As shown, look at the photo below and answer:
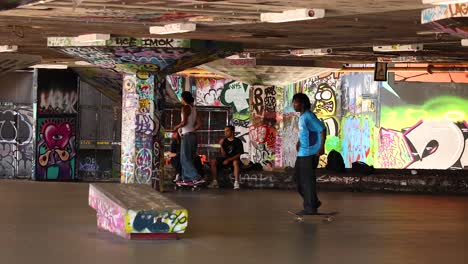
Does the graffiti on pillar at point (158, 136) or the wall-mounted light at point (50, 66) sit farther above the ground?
the wall-mounted light at point (50, 66)

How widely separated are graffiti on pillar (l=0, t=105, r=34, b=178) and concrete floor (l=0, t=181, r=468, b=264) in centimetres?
1231

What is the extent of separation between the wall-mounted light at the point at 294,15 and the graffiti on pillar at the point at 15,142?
1811cm

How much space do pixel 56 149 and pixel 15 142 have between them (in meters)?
1.38

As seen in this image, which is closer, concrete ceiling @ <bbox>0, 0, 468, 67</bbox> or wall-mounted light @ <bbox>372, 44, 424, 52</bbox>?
concrete ceiling @ <bbox>0, 0, 468, 67</bbox>

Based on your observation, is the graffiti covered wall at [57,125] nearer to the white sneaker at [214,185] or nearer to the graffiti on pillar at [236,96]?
the graffiti on pillar at [236,96]

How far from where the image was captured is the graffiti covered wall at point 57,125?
33.9 meters

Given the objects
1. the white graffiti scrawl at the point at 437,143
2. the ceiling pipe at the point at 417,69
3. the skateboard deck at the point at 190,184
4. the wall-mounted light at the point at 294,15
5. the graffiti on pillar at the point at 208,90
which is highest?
the ceiling pipe at the point at 417,69

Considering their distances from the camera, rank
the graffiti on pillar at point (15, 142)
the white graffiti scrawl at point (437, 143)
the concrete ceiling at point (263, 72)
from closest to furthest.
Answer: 1. the concrete ceiling at point (263, 72)
2. the graffiti on pillar at point (15, 142)
3. the white graffiti scrawl at point (437, 143)

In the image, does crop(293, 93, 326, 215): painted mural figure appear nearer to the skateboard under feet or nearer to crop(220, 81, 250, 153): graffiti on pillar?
the skateboard under feet

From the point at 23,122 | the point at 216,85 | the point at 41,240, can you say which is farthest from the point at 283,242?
the point at 216,85

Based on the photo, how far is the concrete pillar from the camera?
24.4 m

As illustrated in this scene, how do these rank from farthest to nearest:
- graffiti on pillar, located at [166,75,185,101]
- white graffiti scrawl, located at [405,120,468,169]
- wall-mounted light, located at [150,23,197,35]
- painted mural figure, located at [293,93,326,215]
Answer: graffiti on pillar, located at [166,75,185,101]
white graffiti scrawl, located at [405,120,468,169]
wall-mounted light, located at [150,23,197,35]
painted mural figure, located at [293,93,326,215]

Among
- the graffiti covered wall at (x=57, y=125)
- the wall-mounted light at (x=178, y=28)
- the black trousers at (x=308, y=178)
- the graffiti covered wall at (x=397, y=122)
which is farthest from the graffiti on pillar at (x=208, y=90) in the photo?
the black trousers at (x=308, y=178)

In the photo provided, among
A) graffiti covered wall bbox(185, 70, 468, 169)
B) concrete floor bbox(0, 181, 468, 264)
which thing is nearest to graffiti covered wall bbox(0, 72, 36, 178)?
graffiti covered wall bbox(185, 70, 468, 169)
